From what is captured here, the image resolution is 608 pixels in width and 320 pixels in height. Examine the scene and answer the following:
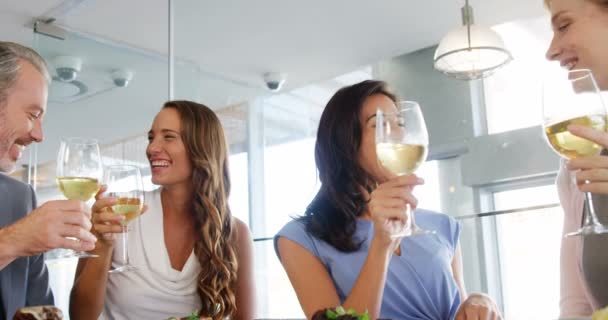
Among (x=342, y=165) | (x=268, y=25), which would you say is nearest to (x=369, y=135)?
(x=342, y=165)

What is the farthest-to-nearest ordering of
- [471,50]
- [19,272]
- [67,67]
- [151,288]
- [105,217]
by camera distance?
1. [67,67]
2. [471,50]
3. [151,288]
4. [19,272]
5. [105,217]

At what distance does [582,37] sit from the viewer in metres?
1.18

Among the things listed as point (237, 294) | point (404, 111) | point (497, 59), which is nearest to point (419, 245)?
point (404, 111)

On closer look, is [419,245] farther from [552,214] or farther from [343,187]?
[552,214]

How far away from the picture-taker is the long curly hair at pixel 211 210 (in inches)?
69.1

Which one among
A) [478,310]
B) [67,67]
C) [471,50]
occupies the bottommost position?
[478,310]

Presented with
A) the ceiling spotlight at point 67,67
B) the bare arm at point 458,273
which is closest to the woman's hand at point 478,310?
the bare arm at point 458,273

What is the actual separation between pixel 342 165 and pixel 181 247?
0.65 metres

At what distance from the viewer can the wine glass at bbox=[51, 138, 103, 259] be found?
122 cm

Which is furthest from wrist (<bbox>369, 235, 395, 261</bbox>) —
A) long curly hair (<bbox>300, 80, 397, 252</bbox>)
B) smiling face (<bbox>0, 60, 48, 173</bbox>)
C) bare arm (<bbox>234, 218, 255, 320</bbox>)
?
smiling face (<bbox>0, 60, 48, 173</bbox>)

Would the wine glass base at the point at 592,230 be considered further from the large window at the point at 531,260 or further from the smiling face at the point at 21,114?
the large window at the point at 531,260

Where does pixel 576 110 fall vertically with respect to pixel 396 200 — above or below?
above

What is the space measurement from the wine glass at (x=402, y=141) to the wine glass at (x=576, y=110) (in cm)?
21

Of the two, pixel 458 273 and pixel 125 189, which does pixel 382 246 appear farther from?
pixel 125 189
